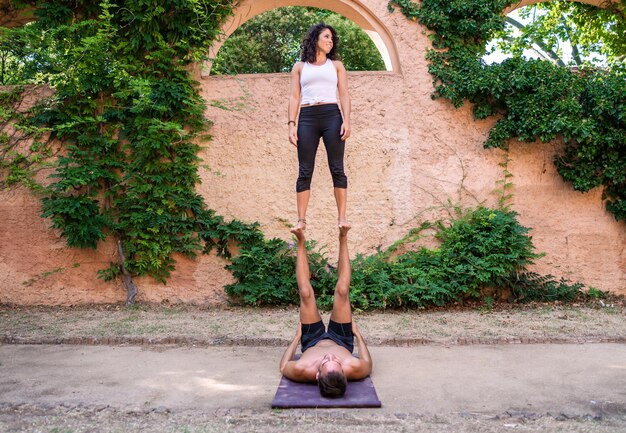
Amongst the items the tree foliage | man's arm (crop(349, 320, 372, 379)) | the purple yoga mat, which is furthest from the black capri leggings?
the tree foliage

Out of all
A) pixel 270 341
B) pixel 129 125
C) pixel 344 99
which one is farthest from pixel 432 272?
pixel 129 125

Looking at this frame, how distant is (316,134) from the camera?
14.5 feet

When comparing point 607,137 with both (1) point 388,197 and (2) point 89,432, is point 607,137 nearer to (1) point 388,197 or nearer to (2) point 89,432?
(1) point 388,197

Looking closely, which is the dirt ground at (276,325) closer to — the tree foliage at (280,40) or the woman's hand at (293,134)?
the woman's hand at (293,134)

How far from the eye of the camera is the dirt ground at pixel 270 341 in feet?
9.37

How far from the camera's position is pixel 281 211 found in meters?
6.32

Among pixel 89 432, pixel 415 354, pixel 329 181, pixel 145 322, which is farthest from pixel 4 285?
pixel 415 354

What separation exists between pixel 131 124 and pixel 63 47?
3.48 ft

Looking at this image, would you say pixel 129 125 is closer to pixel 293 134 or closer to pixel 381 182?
pixel 293 134

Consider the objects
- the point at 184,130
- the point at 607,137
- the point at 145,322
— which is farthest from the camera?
the point at 184,130

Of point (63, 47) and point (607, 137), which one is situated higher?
point (63, 47)

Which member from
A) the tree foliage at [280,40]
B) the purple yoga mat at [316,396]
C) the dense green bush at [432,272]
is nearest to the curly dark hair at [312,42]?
the dense green bush at [432,272]

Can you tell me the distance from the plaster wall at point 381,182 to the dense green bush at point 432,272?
0.78 feet

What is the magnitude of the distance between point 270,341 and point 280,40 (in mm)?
14364
